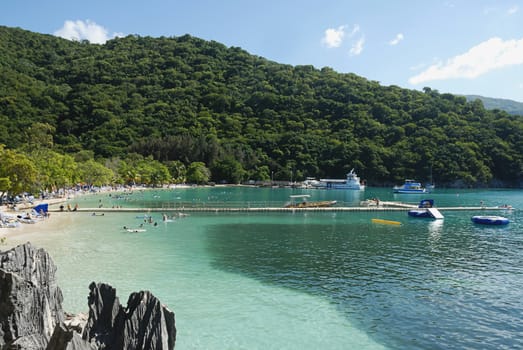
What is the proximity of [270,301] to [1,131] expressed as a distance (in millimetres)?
104422

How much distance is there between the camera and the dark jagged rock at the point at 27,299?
566cm

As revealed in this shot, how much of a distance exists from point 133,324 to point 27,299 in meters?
1.61

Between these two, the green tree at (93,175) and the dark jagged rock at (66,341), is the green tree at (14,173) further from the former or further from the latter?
the dark jagged rock at (66,341)

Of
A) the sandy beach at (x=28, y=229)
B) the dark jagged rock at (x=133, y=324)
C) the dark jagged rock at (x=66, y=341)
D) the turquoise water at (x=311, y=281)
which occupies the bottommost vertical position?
the turquoise water at (x=311, y=281)

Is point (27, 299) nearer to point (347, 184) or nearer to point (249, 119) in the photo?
point (347, 184)

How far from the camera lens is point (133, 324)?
5.92 meters

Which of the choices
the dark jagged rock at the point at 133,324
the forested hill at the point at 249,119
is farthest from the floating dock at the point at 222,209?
the forested hill at the point at 249,119

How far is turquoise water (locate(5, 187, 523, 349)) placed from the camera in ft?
45.2

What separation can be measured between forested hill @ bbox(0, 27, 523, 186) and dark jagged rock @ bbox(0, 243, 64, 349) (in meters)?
103

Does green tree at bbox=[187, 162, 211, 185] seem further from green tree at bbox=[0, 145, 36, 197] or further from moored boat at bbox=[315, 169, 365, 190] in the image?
green tree at bbox=[0, 145, 36, 197]

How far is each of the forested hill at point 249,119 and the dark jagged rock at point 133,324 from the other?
341 ft

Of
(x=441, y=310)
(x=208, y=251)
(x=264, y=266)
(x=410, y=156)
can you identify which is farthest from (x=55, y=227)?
(x=410, y=156)

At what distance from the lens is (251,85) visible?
17875 cm

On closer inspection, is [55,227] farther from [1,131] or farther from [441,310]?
[1,131]
